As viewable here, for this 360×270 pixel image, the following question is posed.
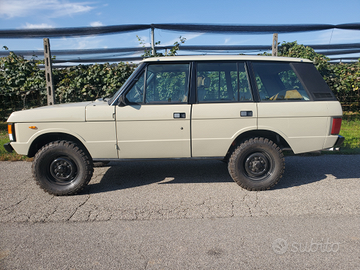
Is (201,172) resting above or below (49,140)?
below

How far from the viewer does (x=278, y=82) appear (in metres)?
4.41

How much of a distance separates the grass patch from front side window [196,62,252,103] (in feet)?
11.5

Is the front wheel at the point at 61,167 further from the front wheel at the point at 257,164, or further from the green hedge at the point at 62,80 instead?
the green hedge at the point at 62,80

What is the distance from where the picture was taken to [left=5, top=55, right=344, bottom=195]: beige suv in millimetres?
4105

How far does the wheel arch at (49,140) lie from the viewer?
421 centimetres

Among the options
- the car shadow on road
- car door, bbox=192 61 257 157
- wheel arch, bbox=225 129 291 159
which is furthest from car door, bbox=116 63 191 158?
wheel arch, bbox=225 129 291 159

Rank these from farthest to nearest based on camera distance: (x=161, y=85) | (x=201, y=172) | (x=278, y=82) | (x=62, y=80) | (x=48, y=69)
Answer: (x=62, y=80)
(x=48, y=69)
(x=201, y=172)
(x=278, y=82)
(x=161, y=85)

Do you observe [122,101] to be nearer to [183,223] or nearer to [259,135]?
[183,223]

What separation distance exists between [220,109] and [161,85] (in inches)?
37.9

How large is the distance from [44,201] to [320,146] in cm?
409

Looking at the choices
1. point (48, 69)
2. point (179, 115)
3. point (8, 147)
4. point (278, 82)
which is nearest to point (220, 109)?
point (179, 115)

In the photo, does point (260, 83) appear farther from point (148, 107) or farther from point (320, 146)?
point (148, 107)

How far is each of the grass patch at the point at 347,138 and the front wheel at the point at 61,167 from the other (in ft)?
7.72

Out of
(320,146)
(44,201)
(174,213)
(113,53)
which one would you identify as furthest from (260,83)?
(113,53)
